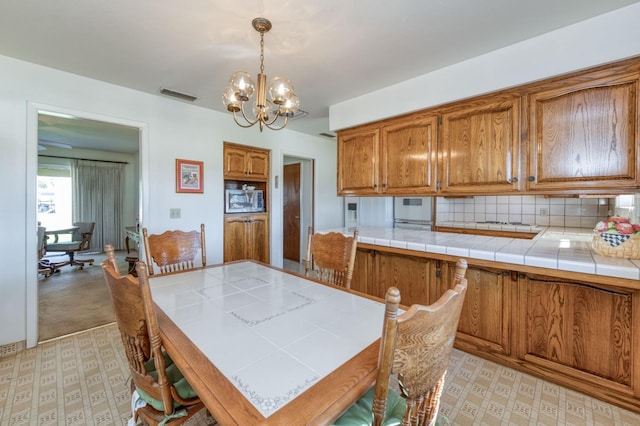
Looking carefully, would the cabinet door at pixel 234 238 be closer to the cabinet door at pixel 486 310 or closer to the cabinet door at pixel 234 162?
the cabinet door at pixel 234 162

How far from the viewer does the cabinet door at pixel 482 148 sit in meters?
2.14

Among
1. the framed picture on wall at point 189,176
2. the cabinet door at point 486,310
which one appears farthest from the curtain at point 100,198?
the cabinet door at point 486,310

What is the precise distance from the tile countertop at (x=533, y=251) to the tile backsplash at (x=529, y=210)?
1224 mm

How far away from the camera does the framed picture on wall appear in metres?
3.14

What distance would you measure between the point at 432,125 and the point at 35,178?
11.5 feet

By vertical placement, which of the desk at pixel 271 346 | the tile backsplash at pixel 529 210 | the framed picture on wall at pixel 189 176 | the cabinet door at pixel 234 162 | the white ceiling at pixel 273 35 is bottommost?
the desk at pixel 271 346

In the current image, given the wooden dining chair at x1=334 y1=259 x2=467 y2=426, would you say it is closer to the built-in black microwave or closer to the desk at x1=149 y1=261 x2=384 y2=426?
the desk at x1=149 y1=261 x2=384 y2=426

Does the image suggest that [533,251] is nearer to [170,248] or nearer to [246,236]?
[170,248]

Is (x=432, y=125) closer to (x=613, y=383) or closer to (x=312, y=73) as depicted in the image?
(x=312, y=73)

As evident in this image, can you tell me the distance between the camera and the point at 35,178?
7.70 feet

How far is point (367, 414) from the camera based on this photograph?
0.93 meters

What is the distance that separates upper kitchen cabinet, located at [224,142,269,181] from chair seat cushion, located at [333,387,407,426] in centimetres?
319

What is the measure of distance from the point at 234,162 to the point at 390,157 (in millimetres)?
2052

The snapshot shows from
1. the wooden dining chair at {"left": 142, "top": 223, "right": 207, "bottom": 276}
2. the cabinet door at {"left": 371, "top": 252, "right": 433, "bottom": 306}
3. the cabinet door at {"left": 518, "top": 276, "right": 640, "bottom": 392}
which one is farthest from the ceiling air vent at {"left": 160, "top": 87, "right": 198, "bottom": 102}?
the cabinet door at {"left": 518, "top": 276, "right": 640, "bottom": 392}
